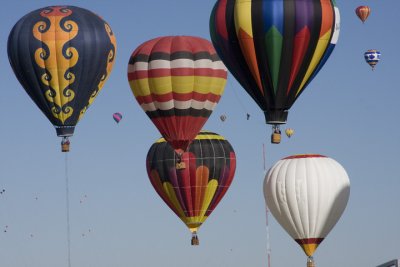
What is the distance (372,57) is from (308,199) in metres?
24.3

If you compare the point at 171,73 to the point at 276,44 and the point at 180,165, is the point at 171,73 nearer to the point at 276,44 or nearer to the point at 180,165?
the point at 180,165

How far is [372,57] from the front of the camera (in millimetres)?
84812

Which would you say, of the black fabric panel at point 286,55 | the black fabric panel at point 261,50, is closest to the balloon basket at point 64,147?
the black fabric panel at point 261,50

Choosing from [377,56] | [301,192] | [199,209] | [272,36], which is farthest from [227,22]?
[377,56]

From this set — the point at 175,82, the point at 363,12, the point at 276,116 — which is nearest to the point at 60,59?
the point at 175,82

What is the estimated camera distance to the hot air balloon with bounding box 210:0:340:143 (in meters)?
57.4

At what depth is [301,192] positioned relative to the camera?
6188cm

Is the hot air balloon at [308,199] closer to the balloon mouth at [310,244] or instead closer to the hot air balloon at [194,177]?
the balloon mouth at [310,244]

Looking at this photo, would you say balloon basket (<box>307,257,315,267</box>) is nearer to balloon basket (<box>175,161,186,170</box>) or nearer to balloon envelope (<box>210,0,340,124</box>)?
balloon envelope (<box>210,0,340,124</box>)

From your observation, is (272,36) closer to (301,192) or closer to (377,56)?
(301,192)

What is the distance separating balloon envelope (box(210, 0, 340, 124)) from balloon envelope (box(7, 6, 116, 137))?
24.0ft

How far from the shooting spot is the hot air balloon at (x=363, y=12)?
81.8 metres

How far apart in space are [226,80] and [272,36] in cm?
1057

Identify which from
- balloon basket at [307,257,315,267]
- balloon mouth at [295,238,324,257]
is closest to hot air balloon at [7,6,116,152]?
balloon mouth at [295,238,324,257]
